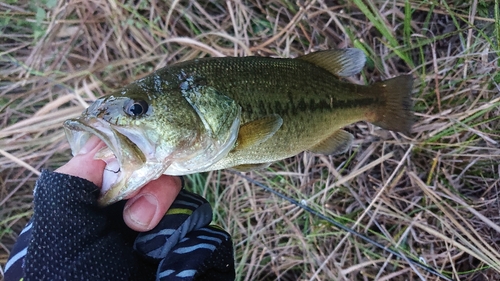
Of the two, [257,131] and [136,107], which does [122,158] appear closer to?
[136,107]

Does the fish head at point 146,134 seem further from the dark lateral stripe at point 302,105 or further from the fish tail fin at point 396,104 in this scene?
the fish tail fin at point 396,104

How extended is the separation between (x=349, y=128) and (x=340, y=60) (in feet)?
2.45

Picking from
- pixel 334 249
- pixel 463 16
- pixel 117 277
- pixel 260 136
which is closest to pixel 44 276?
pixel 117 277

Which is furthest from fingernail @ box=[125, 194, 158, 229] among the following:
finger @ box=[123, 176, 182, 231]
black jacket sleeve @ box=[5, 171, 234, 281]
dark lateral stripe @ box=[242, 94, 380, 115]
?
dark lateral stripe @ box=[242, 94, 380, 115]

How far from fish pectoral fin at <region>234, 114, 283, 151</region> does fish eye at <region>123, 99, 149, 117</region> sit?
13.3 inches

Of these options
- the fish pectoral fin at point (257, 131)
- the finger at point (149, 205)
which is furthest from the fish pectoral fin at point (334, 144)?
the finger at point (149, 205)

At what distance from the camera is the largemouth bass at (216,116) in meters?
1.30

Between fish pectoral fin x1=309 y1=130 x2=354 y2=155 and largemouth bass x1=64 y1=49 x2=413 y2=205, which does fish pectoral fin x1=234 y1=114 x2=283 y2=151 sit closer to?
largemouth bass x1=64 y1=49 x2=413 y2=205

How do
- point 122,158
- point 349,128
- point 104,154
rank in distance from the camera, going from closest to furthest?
point 122,158
point 104,154
point 349,128

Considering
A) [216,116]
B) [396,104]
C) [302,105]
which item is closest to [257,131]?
[216,116]

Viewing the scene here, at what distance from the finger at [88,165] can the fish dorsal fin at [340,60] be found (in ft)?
3.13

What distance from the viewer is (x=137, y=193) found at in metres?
1.51

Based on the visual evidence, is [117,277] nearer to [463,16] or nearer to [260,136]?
[260,136]

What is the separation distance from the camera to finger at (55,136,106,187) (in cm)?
143
